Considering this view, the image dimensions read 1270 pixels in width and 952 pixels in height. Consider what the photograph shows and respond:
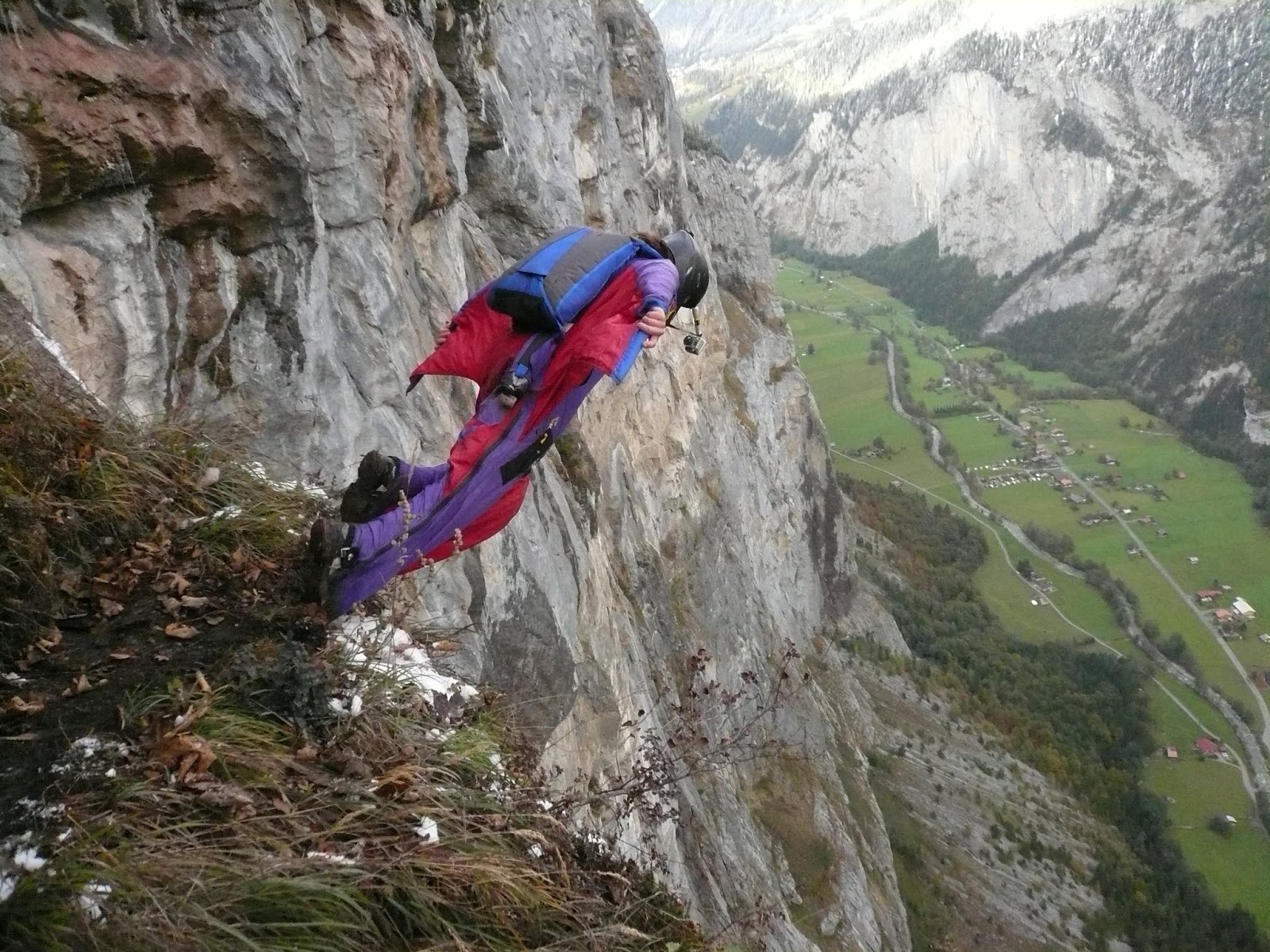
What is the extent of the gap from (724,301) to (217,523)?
1281 inches

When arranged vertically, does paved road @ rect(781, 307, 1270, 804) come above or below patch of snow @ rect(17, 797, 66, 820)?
below

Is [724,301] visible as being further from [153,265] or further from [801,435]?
[153,265]

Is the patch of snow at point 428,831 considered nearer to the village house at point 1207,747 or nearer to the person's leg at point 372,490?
the person's leg at point 372,490

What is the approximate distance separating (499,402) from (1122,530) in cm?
8684

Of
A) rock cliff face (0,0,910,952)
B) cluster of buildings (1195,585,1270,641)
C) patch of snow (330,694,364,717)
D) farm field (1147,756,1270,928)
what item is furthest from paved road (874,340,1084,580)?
patch of snow (330,694,364,717)

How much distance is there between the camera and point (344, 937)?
2176 millimetres

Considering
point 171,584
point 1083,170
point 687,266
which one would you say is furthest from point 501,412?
point 1083,170

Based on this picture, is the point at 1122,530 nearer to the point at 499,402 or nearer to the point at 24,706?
the point at 499,402

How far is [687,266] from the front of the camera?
499 cm

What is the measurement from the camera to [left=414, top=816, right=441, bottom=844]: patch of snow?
8.28ft

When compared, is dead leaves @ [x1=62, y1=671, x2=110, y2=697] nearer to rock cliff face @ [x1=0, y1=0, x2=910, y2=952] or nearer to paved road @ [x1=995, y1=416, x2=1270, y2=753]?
rock cliff face @ [x1=0, y1=0, x2=910, y2=952]

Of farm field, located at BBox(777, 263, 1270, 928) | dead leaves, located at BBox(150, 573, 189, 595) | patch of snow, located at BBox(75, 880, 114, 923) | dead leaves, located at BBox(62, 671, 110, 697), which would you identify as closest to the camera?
patch of snow, located at BBox(75, 880, 114, 923)

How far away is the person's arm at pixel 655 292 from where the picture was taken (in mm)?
4305

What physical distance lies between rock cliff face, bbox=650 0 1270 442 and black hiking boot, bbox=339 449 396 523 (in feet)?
372
